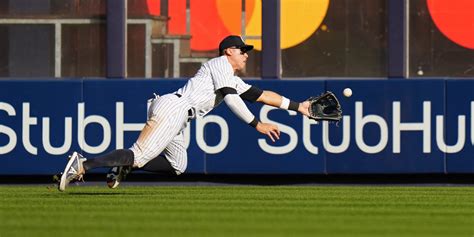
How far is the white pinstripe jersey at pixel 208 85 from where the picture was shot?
12.7m

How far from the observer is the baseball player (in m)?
12.3

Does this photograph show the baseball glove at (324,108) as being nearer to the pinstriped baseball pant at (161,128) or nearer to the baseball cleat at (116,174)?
the pinstriped baseball pant at (161,128)

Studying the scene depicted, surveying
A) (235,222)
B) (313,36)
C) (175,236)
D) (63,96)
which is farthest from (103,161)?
(313,36)

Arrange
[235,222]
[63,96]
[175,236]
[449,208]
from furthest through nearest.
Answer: [63,96], [449,208], [235,222], [175,236]

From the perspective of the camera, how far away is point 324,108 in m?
13.2

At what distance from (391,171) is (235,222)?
6.83 meters

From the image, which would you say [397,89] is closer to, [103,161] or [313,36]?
[313,36]

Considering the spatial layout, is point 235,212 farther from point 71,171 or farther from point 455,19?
point 455,19

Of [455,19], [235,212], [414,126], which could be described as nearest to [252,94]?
[235,212]

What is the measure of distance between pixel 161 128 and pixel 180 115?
214 millimetres

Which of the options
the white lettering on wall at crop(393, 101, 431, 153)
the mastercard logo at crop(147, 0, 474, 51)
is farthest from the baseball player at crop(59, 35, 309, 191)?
the mastercard logo at crop(147, 0, 474, 51)

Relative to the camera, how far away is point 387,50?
1706 centimetres

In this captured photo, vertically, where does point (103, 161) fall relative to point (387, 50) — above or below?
below

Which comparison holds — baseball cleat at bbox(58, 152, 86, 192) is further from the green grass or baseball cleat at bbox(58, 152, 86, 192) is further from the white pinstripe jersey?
the white pinstripe jersey
